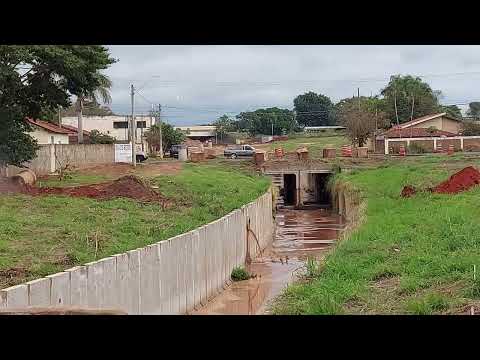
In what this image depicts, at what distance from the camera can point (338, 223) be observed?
39.0m

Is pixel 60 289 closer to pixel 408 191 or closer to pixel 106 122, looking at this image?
pixel 408 191

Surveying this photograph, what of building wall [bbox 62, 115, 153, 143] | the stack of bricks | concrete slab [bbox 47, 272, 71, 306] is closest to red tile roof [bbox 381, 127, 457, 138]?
the stack of bricks

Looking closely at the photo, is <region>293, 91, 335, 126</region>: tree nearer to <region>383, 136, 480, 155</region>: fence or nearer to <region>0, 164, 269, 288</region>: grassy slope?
<region>383, 136, 480, 155</region>: fence

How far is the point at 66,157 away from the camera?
1677 inches

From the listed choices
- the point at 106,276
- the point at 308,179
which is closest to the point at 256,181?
the point at 308,179

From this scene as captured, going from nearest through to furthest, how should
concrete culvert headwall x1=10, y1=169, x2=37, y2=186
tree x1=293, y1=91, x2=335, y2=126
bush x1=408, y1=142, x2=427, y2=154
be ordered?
concrete culvert headwall x1=10, y1=169, x2=37, y2=186, bush x1=408, y1=142, x2=427, y2=154, tree x1=293, y1=91, x2=335, y2=126

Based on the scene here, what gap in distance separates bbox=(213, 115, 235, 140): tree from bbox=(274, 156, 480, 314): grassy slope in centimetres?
7537

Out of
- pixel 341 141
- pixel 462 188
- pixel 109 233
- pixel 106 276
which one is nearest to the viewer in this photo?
pixel 106 276

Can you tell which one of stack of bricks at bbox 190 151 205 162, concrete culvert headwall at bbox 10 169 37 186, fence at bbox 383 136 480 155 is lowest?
concrete culvert headwall at bbox 10 169 37 186

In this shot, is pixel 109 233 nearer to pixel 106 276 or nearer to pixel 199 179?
pixel 106 276

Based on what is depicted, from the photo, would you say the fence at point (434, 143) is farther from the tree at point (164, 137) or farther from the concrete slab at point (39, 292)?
the concrete slab at point (39, 292)

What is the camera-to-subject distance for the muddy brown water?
61.4 feet

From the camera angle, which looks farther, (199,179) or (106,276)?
(199,179)
